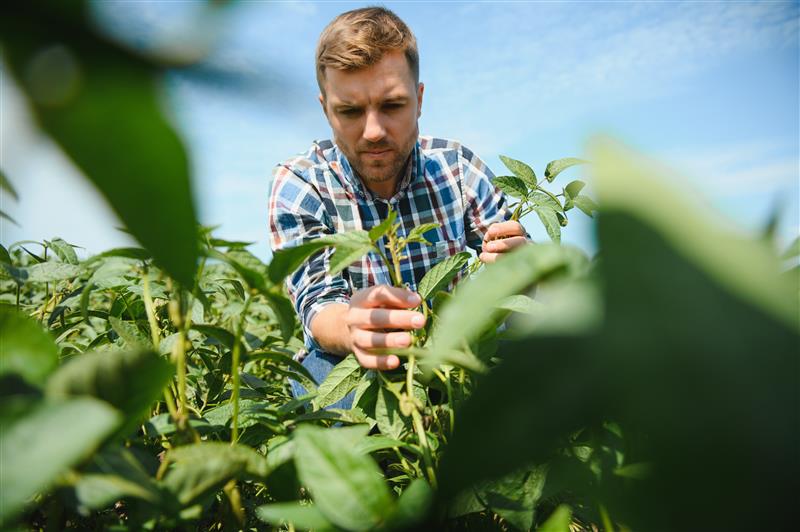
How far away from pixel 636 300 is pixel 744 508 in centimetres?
8

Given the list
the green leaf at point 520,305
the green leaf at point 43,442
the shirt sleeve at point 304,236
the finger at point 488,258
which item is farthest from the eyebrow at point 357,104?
the green leaf at point 43,442

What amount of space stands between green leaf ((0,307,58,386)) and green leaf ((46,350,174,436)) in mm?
26

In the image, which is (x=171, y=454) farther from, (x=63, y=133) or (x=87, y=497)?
(x=63, y=133)

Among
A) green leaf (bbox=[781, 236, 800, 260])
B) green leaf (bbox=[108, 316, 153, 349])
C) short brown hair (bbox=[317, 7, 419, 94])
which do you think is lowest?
green leaf (bbox=[108, 316, 153, 349])

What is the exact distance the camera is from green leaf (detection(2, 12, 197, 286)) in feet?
0.64

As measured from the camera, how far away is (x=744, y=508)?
7.5 inches

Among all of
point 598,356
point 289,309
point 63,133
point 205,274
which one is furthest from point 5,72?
point 205,274

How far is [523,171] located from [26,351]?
96cm

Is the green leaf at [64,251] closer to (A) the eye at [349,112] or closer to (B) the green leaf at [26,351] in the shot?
(B) the green leaf at [26,351]

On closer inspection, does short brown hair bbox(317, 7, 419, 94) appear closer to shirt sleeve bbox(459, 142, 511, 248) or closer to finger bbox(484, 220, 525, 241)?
shirt sleeve bbox(459, 142, 511, 248)

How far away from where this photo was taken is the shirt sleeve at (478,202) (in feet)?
7.43

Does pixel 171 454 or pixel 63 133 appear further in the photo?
pixel 171 454

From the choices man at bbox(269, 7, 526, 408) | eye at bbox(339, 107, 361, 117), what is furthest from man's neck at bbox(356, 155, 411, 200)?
eye at bbox(339, 107, 361, 117)

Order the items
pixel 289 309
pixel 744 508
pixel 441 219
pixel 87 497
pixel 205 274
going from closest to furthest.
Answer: pixel 744 508 < pixel 87 497 < pixel 289 309 < pixel 205 274 < pixel 441 219
